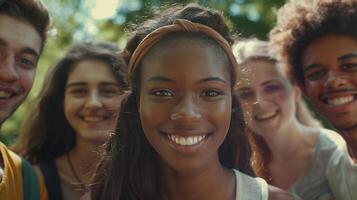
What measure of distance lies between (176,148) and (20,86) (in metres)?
1.26

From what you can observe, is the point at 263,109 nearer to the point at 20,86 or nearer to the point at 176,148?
the point at 176,148

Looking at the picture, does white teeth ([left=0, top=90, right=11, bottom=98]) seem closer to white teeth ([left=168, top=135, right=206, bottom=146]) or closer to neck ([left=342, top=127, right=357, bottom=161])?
white teeth ([left=168, top=135, right=206, bottom=146])

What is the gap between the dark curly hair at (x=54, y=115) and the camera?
13.6ft

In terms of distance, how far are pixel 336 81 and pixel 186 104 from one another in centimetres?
117

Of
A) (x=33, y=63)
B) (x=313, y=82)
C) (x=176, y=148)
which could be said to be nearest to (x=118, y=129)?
(x=176, y=148)

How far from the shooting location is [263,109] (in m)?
4.03

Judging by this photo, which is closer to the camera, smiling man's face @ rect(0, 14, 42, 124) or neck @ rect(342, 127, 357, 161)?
smiling man's face @ rect(0, 14, 42, 124)

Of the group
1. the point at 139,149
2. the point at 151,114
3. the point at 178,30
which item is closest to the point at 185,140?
the point at 151,114

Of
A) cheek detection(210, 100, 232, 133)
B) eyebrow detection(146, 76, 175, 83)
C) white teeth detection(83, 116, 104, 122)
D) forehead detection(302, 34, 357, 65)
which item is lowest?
cheek detection(210, 100, 232, 133)

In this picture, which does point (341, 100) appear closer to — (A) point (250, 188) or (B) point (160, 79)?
(A) point (250, 188)

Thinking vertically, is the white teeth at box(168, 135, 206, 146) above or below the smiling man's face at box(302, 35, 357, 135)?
below

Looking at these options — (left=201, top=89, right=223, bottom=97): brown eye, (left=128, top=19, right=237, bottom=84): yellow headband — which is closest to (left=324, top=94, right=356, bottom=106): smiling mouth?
(left=128, top=19, right=237, bottom=84): yellow headband

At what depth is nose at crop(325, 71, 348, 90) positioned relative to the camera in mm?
3213

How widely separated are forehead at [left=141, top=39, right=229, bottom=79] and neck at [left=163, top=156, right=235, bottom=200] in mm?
565
